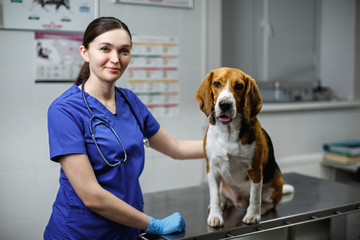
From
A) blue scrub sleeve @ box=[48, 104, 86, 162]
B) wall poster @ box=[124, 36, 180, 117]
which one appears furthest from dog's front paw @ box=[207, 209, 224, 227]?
wall poster @ box=[124, 36, 180, 117]

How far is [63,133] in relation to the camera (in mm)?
1288

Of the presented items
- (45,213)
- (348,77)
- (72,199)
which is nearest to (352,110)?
(348,77)

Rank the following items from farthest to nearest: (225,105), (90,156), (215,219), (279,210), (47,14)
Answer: (47,14) < (279,210) < (215,219) < (90,156) < (225,105)

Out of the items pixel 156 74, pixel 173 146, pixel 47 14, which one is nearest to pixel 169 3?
pixel 156 74

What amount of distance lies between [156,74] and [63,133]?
149 cm

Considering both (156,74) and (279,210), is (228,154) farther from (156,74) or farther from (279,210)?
(156,74)

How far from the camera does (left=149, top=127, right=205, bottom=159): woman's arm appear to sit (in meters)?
1.74

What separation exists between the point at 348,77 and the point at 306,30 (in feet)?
2.15

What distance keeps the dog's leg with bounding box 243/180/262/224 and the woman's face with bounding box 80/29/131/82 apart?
626 mm

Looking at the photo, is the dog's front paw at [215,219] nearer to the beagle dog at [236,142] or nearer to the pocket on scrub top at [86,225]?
the beagle dog at [236,142]

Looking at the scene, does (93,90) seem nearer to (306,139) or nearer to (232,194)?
(232,194)

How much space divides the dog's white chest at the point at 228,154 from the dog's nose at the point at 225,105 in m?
0.14

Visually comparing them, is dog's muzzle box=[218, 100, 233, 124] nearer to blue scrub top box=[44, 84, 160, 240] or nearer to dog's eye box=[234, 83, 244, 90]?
dog's eye box=[234, 83, 244, 90]

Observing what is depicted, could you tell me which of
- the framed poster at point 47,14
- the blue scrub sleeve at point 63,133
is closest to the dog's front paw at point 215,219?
the blue scrub sleeve at point 63,133
